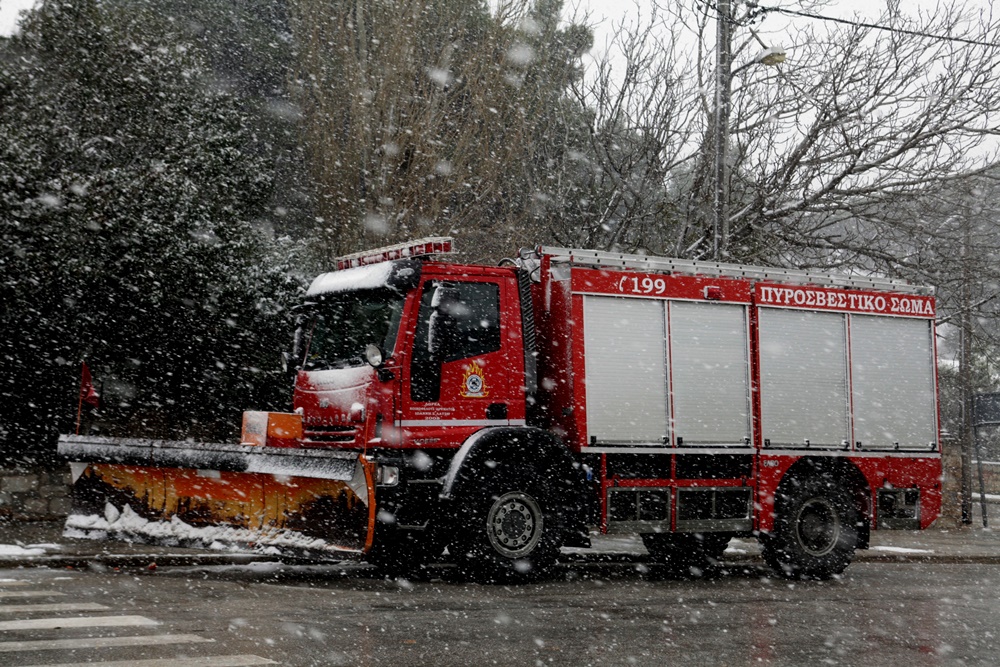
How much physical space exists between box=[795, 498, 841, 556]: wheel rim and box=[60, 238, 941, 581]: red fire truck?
2 cm

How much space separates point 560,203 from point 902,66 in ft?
18.9

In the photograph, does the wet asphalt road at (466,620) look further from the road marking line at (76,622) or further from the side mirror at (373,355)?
the side mirror at (373,355)

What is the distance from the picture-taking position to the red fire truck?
10344 millimetres

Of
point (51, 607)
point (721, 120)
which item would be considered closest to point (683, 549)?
point (721, 120)

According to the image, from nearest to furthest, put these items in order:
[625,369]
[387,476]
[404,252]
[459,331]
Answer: [387,476], [459,331], [404,252], [625,369]

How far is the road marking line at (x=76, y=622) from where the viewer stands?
722 centimetres

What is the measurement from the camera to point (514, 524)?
34.7 ft

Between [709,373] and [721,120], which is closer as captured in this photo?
[709,373]

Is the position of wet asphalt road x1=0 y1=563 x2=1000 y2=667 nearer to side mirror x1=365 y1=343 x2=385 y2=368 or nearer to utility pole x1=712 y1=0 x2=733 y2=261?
side mirror x1=365 y1=343 x2=385 y2=368

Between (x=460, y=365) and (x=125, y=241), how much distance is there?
5.73 meters

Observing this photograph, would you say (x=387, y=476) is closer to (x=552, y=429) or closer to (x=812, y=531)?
(x=552, y=429)

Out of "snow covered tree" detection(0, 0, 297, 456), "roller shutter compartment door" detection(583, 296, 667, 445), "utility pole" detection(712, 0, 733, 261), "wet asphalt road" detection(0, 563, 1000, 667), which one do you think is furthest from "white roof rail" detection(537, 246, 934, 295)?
"snow covered tree" detection(0, 0, 297, 456)

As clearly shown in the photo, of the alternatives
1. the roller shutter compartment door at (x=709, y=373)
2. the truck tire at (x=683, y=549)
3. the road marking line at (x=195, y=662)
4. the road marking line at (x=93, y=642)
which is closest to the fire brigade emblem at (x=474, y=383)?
the roller shutter compartment door at (x=709, y=373)

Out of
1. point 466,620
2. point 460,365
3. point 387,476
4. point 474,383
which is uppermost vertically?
point 460,365
